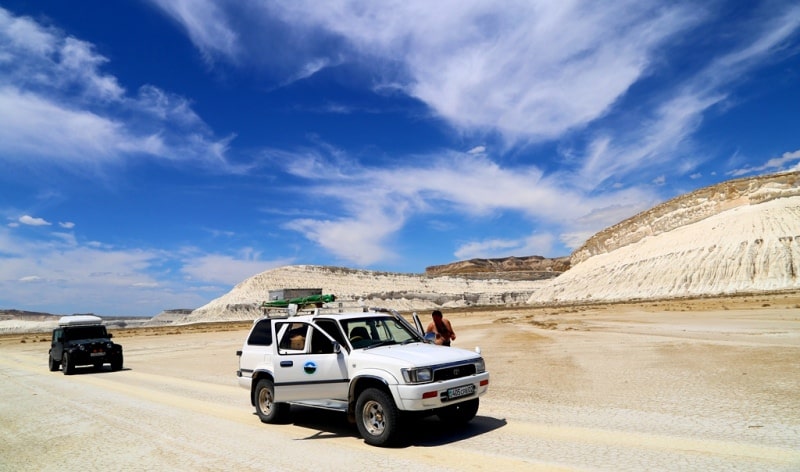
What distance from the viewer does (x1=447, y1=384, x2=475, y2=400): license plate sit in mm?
7781

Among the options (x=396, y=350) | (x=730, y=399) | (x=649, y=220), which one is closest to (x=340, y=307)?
(x=396, y=350)

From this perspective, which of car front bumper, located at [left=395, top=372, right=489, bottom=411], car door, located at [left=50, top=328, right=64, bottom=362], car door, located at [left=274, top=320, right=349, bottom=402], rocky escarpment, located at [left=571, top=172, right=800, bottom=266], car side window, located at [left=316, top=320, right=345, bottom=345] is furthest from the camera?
rocky escarpment, located at [left=571, top=172, right=800, bottom=266]

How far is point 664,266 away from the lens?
74688 millimetres

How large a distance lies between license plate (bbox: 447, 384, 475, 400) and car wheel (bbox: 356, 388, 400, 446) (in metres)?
0.82

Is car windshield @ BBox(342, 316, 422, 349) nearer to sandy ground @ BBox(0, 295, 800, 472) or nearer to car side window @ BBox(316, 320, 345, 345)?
car side window @ BBox(316, 320, 345, 345)

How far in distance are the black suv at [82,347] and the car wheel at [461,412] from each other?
1790 centimetres

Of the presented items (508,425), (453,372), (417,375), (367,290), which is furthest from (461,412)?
(367,290)

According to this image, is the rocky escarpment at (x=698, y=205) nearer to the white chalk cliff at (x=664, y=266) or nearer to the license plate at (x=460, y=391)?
the white chalk cliff at (x=664, y=266)

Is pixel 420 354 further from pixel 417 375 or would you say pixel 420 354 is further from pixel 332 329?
pixel 332 329

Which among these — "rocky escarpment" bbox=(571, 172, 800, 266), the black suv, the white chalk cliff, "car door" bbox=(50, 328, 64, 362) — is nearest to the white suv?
the black suv

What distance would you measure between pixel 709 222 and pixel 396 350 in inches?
3308

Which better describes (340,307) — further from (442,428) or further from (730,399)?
(730,399)

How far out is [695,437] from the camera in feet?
23.6

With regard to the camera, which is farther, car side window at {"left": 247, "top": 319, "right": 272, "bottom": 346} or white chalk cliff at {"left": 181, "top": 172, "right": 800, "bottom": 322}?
white chalk cliff at {"left": 181, "top": 172, "right": 800, "bottom": 322}
